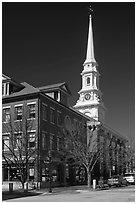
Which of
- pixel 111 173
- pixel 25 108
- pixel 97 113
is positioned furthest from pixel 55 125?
pixel 97 113

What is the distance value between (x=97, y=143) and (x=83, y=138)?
4.98 ft

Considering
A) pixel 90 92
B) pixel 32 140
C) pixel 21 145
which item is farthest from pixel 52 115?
pixel 90 92

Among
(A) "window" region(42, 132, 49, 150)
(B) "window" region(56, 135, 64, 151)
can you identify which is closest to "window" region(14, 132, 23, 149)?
(A) "window" region(42, 132, 49, 150)

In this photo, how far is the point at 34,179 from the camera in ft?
89.2

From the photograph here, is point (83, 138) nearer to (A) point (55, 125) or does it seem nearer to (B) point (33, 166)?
(A) point (55, 125)

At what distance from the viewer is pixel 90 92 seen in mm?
59125

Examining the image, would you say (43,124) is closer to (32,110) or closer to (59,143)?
(32,110)

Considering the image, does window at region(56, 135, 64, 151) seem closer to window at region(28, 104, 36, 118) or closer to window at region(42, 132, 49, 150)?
window at region(42, 132, 49, 150)

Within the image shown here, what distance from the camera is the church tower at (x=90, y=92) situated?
5747cm

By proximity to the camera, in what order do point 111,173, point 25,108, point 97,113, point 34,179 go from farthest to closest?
point 97,113
point 111,173
point 25,108
point 34,179

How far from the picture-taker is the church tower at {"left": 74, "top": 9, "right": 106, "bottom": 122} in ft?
189

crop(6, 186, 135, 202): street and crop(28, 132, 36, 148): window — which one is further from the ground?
crop(28, 132, 36, 148): window

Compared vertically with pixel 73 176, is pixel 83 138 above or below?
above

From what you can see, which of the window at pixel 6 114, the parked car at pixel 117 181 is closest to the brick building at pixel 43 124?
the window at pixel 6 114
